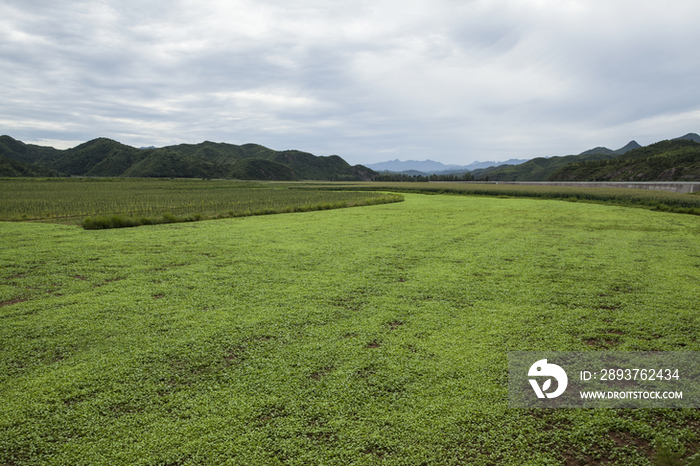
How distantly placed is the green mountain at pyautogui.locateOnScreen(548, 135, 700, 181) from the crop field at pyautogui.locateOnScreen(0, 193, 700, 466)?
8720cm

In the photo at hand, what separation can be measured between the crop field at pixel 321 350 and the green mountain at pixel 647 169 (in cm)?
8720

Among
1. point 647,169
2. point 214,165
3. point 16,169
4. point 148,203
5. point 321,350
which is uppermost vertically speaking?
point 214,165

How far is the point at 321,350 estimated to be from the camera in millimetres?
4305

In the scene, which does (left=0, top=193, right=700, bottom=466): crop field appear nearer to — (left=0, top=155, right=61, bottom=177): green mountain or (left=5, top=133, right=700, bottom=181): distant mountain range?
(left=5, top=133, right=700, bottom=181): distant mountain range

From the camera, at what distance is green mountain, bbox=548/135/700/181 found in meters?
71.9

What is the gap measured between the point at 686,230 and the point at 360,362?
1679 cm

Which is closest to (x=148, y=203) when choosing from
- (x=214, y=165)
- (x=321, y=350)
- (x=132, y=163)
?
(x=321, y=350)

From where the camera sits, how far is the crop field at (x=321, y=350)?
2.82 meters

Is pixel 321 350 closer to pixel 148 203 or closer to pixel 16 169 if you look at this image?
pixel 148 203

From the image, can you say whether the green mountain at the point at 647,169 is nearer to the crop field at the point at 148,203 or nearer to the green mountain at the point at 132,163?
the crop field at the point at 148,203

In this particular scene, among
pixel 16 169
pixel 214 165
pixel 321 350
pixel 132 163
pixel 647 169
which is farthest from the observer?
pixel 132 163

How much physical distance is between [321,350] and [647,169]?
103712mm

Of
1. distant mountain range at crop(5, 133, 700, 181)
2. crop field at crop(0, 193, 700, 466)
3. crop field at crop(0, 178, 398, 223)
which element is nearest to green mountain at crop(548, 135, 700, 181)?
distant mountain range at crop(5, 133, 700, 181)

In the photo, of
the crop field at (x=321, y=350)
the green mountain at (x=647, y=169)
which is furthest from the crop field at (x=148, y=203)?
the green mountain at (x=647, y=169)
